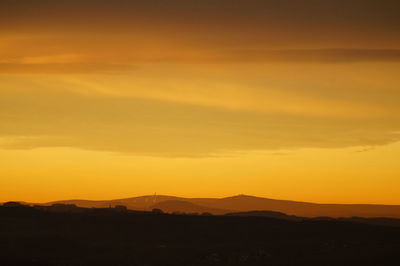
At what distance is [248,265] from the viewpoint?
52250 mm

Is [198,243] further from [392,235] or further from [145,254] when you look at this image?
[392,235]

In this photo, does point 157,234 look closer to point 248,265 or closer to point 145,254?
point 145,254

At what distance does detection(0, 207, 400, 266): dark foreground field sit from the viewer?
53.8 meters

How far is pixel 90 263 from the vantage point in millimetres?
52000

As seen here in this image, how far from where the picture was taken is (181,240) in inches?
2606

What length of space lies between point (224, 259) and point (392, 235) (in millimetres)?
19869

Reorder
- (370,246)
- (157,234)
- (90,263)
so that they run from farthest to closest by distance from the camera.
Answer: (157,234) → (370,246) → (90,263)

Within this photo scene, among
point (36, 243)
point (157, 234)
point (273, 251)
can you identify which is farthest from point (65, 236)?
point (273, 251)

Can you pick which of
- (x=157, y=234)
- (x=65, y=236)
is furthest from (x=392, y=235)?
(x=65, y=236)

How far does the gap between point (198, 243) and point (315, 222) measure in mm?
13719

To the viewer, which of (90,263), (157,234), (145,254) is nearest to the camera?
(90,263)

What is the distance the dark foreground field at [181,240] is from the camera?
53.8m

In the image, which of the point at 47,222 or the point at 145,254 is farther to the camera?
Answer: the point at 47,222

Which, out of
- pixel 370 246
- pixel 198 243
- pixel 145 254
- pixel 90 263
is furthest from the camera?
pixel 198 243
